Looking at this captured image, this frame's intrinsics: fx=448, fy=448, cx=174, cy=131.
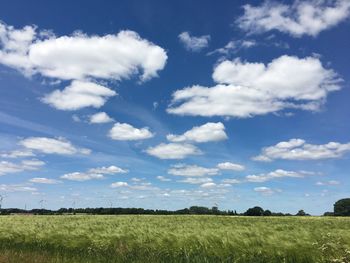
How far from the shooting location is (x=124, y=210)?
499ft

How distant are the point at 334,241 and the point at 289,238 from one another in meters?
1.79

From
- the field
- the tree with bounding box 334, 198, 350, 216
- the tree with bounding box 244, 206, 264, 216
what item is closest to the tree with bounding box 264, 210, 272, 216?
the tree with bounding box 244, 206, 264, 216

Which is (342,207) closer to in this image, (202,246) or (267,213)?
(267,213)

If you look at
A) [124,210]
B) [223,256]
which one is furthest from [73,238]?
[124,210]

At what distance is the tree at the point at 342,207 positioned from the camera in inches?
5947

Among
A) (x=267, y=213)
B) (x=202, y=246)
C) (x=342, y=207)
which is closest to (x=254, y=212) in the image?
(x=267, y=213)

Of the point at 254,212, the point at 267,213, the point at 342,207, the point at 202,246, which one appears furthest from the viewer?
the point at 342,207

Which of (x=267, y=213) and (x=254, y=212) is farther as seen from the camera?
(x=254, y=212)

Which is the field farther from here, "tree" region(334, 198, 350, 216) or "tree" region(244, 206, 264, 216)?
"tree" region(334, 198, 350, 216)

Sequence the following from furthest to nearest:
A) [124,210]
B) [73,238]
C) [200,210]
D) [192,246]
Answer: [200,210] → [124,210] → [73,238] → [192,246]

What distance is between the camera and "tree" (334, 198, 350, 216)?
5947 inches

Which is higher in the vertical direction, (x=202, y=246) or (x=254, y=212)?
(x=254, y=212)

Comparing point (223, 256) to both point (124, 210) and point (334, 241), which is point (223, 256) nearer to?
point (334, 241)

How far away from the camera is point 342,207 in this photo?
6033 inches
